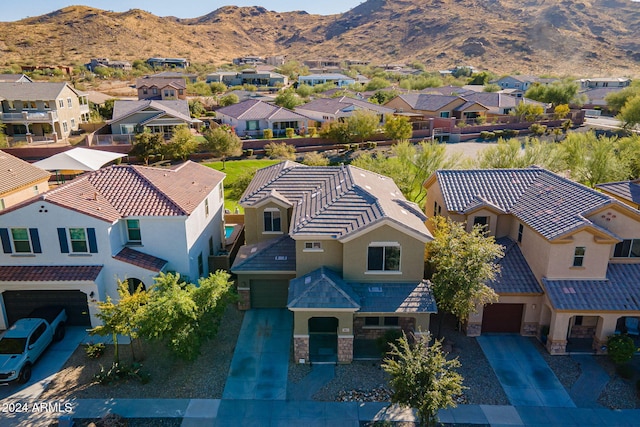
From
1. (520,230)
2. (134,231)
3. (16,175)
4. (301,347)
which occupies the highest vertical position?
(16,175)

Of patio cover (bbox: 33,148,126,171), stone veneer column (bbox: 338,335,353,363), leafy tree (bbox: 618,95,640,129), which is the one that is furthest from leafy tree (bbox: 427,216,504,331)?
leafy tree (bbox: 618,95,640,129)

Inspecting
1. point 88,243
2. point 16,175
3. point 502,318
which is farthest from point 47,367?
point 502,318

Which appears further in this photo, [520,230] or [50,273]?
[520,230]

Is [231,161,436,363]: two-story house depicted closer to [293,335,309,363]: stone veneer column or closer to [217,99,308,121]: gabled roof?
[293,335,309,363]: stone veneer column

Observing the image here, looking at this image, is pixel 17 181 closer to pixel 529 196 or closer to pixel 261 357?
pixel 261 357

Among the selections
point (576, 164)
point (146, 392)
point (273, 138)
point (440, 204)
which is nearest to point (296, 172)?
point (440, 204)

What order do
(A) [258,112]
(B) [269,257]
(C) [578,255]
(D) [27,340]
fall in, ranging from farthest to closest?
1. (A) [258,112]
2. (B) [269,257]
3. (C) [578,255]
4. (D) [27,340]
